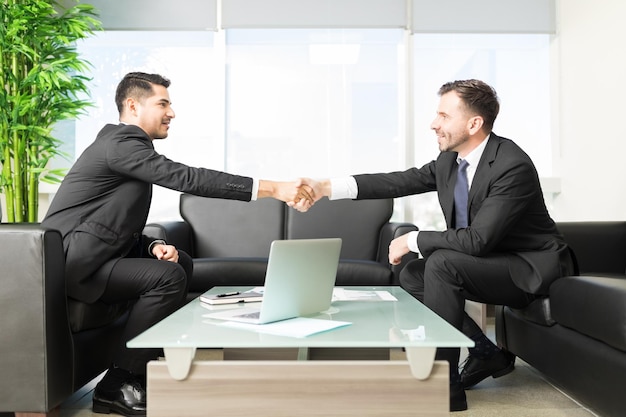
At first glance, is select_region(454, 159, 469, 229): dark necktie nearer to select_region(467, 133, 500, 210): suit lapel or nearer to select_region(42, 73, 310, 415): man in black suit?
select_region(467, 133, 500, 210): suit lapel

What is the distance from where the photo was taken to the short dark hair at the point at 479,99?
2914 mm

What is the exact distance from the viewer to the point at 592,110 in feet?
14.5

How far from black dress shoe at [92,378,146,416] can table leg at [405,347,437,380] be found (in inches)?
Result: 48.1

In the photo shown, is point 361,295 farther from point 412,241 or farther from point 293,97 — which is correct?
point 293,97

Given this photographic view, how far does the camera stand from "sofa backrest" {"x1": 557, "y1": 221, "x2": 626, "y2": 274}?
10.8ft

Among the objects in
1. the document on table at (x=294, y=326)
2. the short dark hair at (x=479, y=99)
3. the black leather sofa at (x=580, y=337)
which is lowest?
the black leather sofa at (x=580, y=337)

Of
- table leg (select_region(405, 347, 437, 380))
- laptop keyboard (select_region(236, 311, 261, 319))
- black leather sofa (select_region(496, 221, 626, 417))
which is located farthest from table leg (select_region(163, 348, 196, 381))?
black leather sofa (select_region(496, 221, 626, 417))

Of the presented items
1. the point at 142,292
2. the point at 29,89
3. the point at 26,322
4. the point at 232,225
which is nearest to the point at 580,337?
the point at 142,292

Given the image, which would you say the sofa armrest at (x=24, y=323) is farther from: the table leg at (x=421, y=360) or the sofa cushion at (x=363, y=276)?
the sofa cushion at (x=363, y=276)

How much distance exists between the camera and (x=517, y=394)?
268 cm

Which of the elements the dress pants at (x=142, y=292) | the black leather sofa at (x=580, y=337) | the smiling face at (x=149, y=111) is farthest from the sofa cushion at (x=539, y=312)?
the smiling face at (x=149, y=111)

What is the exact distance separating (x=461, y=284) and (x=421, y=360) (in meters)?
1.08

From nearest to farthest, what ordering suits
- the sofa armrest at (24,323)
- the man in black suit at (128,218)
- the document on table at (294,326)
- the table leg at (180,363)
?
1. the table leg at (180,363)
2. the document on table at (294,326)
3. the sofa armrest at (24,323)
4. the man in black suit at (128,218)

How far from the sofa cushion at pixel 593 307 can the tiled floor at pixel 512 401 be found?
0.33 metres
